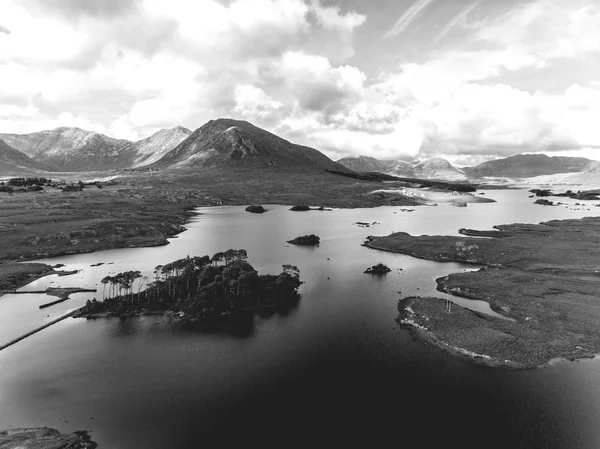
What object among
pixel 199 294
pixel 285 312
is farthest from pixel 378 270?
pixel 199 294

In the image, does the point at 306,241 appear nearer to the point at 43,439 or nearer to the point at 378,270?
the point at 378,270

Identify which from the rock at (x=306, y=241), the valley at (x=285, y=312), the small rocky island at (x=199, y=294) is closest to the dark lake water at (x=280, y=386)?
the valley at (x=285, y=312)

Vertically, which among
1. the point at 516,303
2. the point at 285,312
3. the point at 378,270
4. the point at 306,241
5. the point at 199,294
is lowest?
the point at 285,312

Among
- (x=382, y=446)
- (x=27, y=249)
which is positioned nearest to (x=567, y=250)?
(x=382, y=446)

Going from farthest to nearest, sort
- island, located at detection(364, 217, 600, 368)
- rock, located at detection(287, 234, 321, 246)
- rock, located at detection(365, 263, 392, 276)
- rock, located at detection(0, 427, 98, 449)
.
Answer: rock, located at detection(287, 234, 321, 246), rock, located at detection(365, 263, 392, 276), island, located at detection(364, 217, 600, 368), rock, located at detection(0, 427, 98, 449)

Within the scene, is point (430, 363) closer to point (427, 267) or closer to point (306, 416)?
point (306, 416)

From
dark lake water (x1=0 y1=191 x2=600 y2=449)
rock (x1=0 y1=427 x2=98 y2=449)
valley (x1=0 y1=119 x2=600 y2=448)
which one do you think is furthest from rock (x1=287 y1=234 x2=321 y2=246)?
rock (x1=0 y1=427 x2=98 y2=449)

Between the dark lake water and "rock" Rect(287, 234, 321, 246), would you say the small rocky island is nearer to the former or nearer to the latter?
the dark lake water

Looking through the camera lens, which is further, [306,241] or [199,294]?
[306,241]
